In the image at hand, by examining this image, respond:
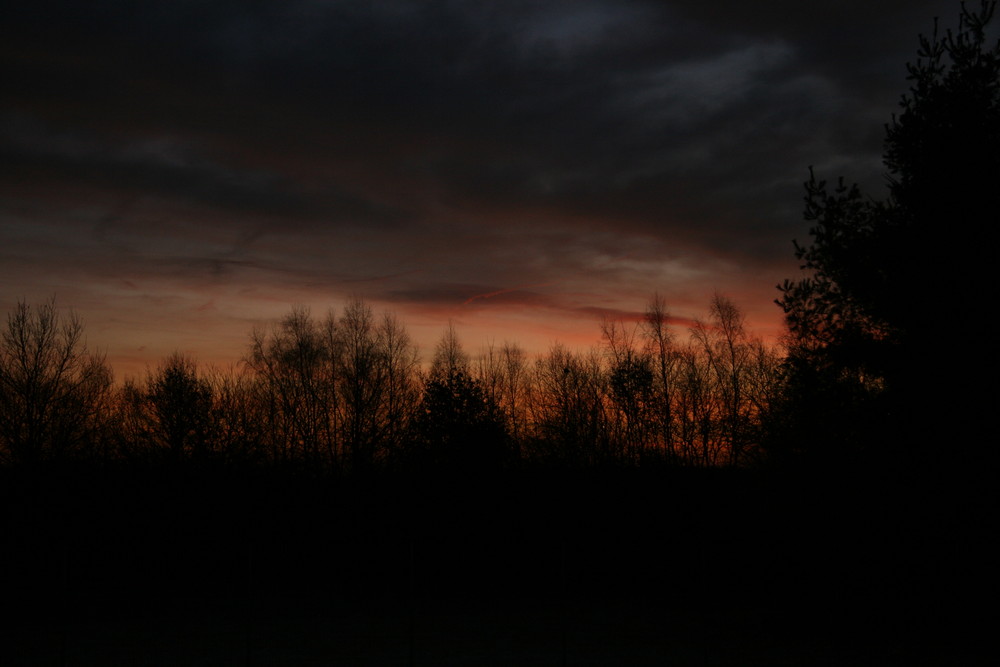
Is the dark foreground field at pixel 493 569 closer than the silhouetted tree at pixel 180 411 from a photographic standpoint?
Yes

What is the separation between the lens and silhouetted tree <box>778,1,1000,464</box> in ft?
53.1

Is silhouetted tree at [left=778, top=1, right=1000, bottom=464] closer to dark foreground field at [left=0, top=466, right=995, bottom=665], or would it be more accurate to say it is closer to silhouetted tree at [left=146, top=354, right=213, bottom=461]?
dark foreground field at [left=0, top=466, right=995, bottom=665]

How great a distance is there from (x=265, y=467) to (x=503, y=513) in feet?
53.0

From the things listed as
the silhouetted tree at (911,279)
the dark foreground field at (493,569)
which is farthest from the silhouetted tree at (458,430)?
the silhouetted tree at (911,279)

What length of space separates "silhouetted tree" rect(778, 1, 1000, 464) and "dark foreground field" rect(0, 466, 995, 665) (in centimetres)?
141

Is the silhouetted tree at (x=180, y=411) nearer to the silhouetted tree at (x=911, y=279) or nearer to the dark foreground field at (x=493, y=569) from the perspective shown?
the dark foreground field at (x=493, y=569)

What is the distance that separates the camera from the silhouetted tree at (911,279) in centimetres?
1617

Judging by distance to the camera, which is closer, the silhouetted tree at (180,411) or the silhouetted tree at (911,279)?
the silhouetted tree at (911,279)

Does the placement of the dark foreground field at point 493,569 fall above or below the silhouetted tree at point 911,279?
below

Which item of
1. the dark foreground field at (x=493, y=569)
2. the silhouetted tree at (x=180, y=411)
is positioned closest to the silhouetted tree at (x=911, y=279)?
the dark foreground field at (x=493, y=569)

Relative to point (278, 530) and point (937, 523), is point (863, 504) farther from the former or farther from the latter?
point (278, 530)

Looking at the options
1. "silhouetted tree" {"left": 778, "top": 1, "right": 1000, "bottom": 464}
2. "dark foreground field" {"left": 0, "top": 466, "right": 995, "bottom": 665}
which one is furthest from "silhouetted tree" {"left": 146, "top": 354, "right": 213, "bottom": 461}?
"silhouetted tree" {"left": 778, "top": 1, "right": 1000, "bottom": 464}

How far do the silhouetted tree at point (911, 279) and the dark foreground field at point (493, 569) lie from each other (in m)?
1.41

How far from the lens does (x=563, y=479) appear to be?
39812 mm
